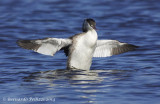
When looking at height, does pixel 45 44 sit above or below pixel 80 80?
above

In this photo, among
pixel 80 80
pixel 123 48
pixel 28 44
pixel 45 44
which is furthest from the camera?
pixel 123 48

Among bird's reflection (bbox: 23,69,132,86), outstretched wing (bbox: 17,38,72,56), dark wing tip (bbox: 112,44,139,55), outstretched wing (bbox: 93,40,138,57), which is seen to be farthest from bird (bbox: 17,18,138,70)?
dark wing tip (bbox: 112,44,139,55)

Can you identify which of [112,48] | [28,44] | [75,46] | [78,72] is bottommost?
[78,72]

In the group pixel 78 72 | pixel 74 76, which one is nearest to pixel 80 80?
pixel 74 76

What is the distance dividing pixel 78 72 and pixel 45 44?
107 centimetres

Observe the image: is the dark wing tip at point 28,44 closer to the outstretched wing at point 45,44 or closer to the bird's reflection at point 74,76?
the outstretched wing at point 45,44

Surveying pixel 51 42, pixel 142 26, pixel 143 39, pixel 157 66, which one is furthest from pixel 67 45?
pixel 142 26

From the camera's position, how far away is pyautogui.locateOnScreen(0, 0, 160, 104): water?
Result: 924cm

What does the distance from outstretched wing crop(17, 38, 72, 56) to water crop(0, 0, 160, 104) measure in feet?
2.02

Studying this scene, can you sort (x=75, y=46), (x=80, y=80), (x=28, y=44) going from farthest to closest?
(x=75, y=46) → (x=28, y=44) → (x=80, y=80)

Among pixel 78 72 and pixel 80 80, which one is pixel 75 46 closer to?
pixel 78 72

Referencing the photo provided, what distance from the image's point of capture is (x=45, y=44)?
1134 centimetres

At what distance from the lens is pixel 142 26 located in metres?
19.3

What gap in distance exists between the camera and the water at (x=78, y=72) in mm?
9242
